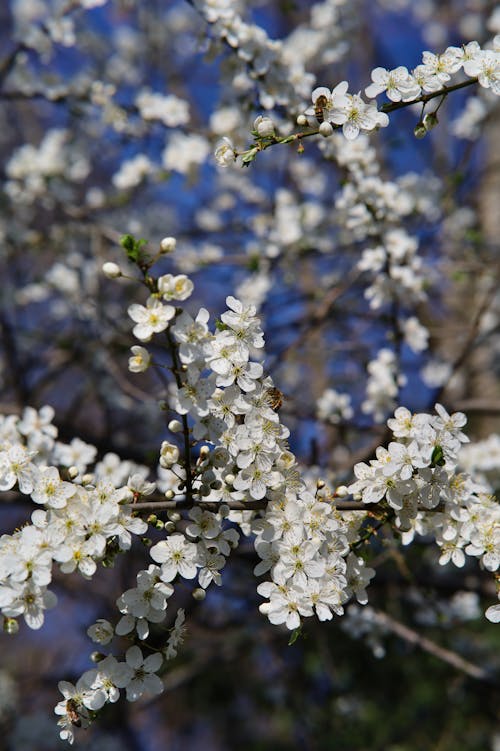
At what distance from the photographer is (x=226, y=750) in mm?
7840

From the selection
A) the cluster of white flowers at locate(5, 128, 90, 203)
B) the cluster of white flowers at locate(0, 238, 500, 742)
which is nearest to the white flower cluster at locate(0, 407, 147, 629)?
the cluster of white flowers at locate(0, 238, 500, 742)

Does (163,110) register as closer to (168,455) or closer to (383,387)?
(383,387)

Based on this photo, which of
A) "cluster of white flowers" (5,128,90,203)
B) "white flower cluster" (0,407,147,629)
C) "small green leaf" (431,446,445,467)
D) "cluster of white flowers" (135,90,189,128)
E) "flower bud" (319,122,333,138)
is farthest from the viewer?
"cluster of white flowers" (5,128,90,203)

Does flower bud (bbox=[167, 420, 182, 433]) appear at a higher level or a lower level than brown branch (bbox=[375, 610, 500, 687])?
higher

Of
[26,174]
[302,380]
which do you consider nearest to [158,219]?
[26,174]

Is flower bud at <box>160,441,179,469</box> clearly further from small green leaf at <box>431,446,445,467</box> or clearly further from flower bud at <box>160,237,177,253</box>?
small green leaf at <box>431,446,445,467</box>

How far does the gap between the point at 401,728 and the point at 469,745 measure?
1.61ft

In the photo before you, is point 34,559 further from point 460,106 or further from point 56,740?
point 460,106

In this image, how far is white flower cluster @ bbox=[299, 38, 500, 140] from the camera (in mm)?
1740

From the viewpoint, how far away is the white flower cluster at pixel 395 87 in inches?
68.5

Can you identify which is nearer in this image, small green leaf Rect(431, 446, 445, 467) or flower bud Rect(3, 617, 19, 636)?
flower bud Rect(3, 617, 19, 636)

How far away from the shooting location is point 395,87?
5.74ft

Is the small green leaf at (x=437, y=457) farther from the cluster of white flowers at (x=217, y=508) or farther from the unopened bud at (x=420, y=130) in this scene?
the unopened bud at (x=420, y=130)

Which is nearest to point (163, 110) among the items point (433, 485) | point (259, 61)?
point (259, 61)
